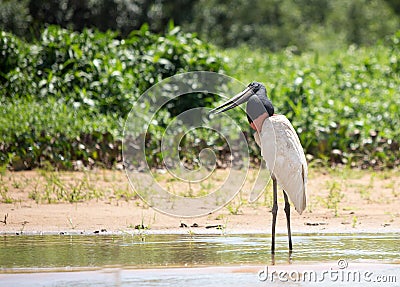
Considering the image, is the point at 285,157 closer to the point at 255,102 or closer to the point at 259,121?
the point at 259,121

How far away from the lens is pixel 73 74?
11.5 m

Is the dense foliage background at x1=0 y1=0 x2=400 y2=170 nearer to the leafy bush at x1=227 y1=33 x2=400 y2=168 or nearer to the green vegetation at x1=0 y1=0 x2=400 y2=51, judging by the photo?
the leafy bush at x1=227 y1=33 x2=400 y2=168

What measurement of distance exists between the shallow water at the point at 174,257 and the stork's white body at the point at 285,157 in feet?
1.41

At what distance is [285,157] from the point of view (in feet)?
19.7

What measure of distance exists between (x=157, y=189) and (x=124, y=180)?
2.36 ft

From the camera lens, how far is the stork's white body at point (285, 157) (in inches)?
236

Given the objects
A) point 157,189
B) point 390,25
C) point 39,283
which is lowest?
point 39,283

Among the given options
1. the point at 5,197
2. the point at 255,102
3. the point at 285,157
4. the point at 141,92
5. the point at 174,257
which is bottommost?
the point at 174,257

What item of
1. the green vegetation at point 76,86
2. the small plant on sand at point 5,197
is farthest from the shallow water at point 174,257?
the green vegetation at point 76,86

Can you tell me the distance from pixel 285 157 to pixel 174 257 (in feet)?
3.58

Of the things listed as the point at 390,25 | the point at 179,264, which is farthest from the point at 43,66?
the point at 390,25

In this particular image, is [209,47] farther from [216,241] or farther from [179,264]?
[179,264]

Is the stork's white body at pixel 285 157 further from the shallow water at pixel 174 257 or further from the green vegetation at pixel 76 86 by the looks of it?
the green vegetation at pixel 76 86

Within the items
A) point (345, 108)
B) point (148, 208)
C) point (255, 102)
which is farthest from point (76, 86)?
point (255, 102)
